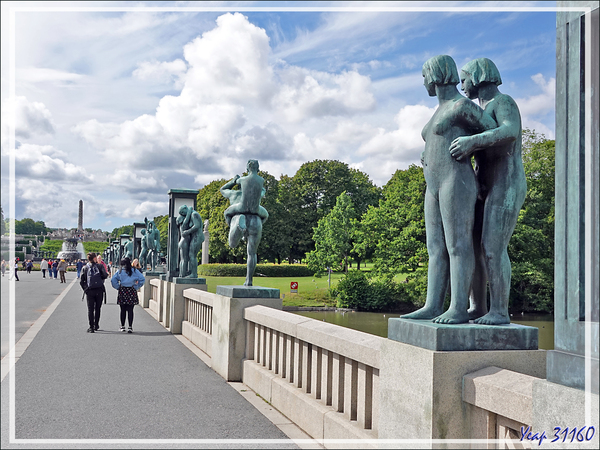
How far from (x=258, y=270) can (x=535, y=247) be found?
3123 cm

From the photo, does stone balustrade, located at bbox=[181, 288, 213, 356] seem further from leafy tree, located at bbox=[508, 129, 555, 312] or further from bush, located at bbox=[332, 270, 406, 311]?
bush, located at bbox=[332, 270, 406, 311]

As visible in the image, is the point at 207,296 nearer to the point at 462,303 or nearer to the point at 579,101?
the point at 462,303

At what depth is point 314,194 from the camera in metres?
68.1

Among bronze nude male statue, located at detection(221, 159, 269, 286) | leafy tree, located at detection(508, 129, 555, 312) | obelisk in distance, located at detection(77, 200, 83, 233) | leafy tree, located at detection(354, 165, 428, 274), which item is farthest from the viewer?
obelisk in distance, located at detection(77, 200, 83, 233)

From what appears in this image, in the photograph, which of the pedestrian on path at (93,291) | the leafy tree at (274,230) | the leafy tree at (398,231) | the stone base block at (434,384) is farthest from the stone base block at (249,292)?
the leafy tree at (274,230)

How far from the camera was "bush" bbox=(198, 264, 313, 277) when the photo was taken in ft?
203

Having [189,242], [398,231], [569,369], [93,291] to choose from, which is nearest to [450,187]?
[569,369]

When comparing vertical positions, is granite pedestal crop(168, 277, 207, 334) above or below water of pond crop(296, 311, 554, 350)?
above

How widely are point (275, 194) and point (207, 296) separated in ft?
181

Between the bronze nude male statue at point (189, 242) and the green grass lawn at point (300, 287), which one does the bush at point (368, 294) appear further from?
the bronze nude male statue at point (189, 242)

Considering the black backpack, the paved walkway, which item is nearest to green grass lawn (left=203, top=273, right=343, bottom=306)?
the black backpack

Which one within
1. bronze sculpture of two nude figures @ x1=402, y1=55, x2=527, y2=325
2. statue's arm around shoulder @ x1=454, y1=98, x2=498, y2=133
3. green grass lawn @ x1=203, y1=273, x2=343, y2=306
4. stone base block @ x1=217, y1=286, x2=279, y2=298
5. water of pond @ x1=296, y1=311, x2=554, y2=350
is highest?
statue's arm around shoulder @ x1=454, y1=98, x2=498, y2=133

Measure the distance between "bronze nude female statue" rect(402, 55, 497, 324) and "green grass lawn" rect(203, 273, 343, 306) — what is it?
32246mm

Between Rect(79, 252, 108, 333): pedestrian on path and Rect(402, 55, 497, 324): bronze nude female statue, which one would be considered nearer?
Rect(402, 55, 497, 324): bronze nude female statue
